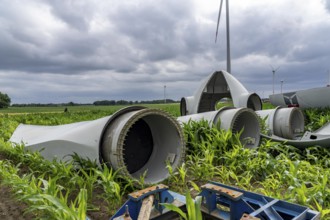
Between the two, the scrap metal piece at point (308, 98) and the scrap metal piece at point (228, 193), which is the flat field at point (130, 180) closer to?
the scrap metal piece at point (228, 193)

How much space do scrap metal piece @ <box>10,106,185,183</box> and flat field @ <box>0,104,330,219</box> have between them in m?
0.16

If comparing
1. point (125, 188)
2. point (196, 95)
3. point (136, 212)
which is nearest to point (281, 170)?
point (125, 188)

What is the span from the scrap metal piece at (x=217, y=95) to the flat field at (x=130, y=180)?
17.5 feet

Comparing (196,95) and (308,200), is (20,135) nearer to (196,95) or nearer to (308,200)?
(308,200)

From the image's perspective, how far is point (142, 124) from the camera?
14.8 ft

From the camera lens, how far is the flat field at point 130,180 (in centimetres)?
279

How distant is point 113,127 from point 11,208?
1.40 m

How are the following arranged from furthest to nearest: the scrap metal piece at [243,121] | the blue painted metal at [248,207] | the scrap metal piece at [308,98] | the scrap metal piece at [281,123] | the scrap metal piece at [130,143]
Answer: the scrap metal piece at [308,98], the scrap metal piece at [281,123], the scrap metal piece at [243,121], the scrap metal piece at [130,143], the blue painted metal at [248,207]

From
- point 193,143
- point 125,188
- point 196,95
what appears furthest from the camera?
point 196,95

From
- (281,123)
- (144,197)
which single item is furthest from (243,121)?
(144,197)

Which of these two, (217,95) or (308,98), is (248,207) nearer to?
(217,95)

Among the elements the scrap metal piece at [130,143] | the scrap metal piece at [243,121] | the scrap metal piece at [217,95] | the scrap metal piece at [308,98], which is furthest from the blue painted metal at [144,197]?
the scrap metal piece at [308,98]

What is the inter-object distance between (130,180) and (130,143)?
3.50 feet

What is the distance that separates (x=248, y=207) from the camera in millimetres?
2275
